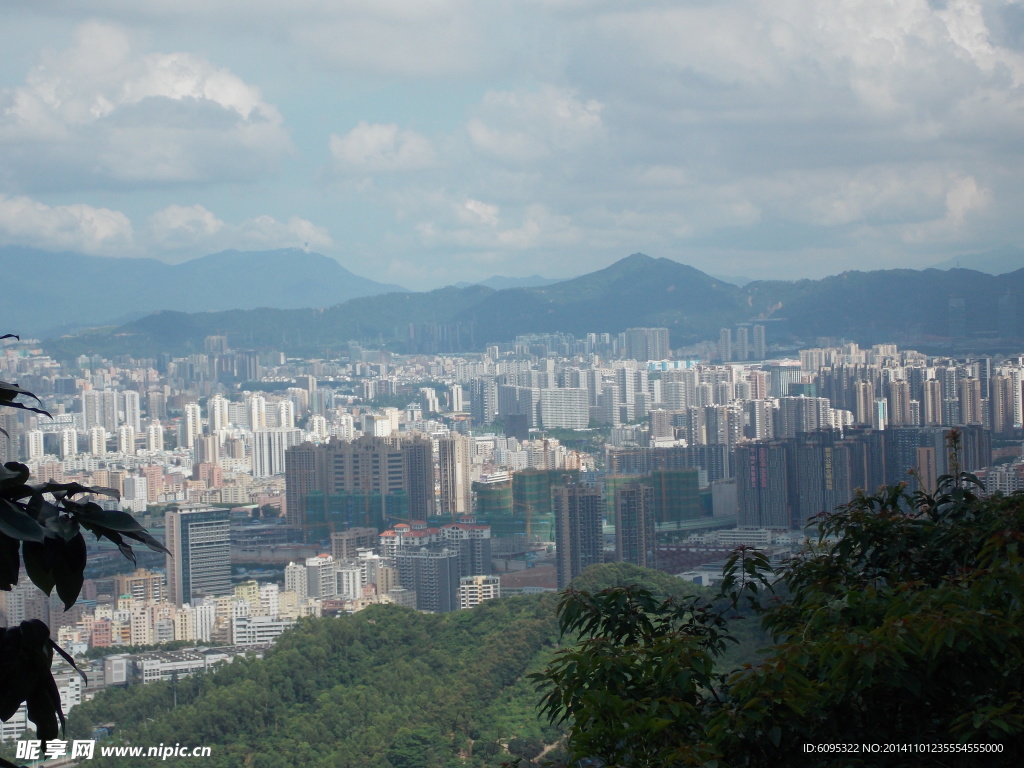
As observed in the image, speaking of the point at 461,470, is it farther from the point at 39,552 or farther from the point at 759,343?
the point at 39,552

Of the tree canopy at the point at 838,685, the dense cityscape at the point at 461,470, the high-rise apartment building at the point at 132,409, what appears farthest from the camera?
the high-rise apartment building at the point at 132,409

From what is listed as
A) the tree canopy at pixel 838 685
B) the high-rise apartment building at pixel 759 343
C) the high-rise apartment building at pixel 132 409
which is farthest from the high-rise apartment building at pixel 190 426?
the tree canopy at pixel 838 685

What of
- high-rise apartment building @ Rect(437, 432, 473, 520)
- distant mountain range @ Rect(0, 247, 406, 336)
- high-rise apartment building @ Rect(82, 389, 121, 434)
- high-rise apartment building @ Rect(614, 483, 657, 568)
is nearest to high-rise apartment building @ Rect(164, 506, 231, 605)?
high-rise apartment building @ Rect(437, 432, 473, 520)

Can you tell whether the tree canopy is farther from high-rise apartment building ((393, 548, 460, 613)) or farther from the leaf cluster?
high-rise apartment building ((393, 548, 460, 613))

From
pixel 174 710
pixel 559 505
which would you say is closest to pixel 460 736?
pixel 174 710

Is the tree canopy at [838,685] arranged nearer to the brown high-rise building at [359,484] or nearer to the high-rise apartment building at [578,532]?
the high-rise apartment building at [578,532]

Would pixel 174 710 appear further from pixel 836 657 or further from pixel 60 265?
pixel 60 265
